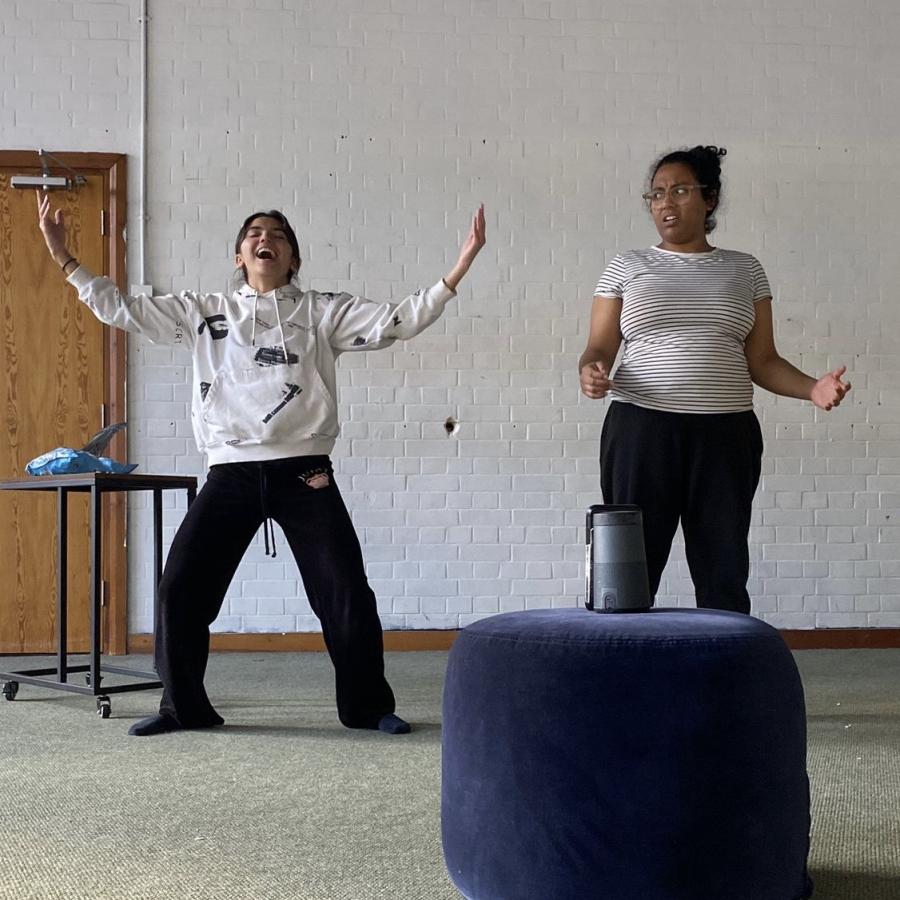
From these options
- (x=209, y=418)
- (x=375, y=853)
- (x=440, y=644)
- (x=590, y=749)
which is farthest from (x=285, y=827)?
(x=440, y=644)

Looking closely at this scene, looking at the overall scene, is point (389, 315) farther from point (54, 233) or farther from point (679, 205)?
point (54, 233)

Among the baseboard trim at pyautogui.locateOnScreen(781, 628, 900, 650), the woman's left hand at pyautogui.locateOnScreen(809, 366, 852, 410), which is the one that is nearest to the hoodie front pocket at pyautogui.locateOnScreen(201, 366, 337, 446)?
the woman's left hand at pyautogui.locateOnScreen(809, 366, 852, 410)

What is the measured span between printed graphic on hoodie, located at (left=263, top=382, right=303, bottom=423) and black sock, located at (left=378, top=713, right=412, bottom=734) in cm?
91

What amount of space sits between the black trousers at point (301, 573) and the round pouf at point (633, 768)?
1.65m

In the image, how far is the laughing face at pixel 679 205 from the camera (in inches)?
125

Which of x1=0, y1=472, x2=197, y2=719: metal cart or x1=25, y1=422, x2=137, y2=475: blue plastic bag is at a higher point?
x1=25, y1=422, x2=137, y2=475: blue plastic bag

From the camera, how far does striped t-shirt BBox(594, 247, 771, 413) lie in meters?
3.07

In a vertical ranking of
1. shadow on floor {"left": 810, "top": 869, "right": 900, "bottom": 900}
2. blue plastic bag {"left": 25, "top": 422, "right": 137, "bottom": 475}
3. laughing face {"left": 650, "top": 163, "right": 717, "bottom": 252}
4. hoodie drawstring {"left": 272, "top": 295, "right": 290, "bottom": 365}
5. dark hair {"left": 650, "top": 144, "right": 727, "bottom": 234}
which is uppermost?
dark hair {"left": 650, "top": 144, "right": 727, "bottom": 234}

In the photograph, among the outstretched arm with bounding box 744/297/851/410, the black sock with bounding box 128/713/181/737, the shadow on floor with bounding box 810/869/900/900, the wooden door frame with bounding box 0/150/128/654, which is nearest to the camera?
the shadow on floor with bounding box 810/869/900/900

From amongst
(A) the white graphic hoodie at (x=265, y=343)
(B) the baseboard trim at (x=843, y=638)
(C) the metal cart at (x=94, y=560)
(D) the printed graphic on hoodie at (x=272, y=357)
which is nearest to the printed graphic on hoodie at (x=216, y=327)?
(A) the white graphic hoodie at (x=265, y=343)

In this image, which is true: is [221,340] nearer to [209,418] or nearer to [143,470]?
[209,418]

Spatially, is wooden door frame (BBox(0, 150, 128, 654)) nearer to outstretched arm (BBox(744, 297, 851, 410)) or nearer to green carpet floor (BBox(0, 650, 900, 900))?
green carpet floor (BBox(0, 650, 900, 900))

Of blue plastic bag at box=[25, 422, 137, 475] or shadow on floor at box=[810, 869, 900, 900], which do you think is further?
blue plastic bag at box=[25, 422, 137, 475]

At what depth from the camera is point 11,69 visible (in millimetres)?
5461
